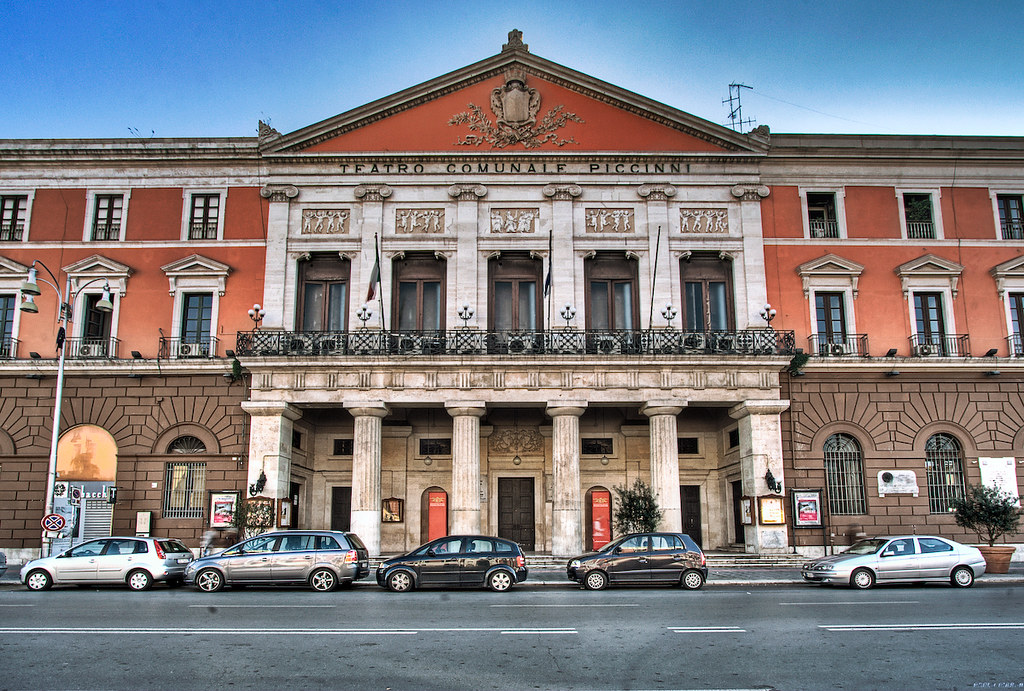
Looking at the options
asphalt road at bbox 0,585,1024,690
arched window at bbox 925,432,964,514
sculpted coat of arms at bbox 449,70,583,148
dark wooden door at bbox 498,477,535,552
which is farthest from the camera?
dark wooden door at bbox 498,477,535,552

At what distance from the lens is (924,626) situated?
42.6 ft

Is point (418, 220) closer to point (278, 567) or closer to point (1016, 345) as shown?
point (278, 567)

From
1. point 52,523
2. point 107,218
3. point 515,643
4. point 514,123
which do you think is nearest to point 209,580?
point 52,523

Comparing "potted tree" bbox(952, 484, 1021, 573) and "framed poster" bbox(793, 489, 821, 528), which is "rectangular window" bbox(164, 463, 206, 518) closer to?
"framed poster" bbox(793, 489, 821, 528)

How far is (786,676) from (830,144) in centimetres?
2676

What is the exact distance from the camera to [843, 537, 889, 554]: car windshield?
2139cm

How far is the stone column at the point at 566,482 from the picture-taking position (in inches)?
1079

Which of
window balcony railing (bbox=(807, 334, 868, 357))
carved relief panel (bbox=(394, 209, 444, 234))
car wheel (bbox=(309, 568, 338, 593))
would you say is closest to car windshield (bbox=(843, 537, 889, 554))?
window balcony railing (bbox=(807, 334, 868, 357))

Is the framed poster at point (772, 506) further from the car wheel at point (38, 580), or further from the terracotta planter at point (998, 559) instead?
the car wheel at point (38, 580)

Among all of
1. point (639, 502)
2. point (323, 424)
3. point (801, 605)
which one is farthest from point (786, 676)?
point (323, 424)

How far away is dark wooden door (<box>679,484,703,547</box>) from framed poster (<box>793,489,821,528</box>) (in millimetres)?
4485

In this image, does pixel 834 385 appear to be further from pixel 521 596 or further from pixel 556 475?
pixel 521 596

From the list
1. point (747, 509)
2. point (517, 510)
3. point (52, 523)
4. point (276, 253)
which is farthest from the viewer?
point (517, 510)

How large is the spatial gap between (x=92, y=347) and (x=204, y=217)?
632 cm
